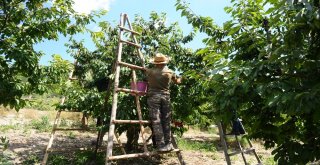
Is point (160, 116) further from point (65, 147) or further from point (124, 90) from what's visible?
point (65, 147)

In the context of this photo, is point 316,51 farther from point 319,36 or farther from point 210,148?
point 210,148

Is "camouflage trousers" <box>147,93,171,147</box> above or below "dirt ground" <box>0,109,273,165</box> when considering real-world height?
above

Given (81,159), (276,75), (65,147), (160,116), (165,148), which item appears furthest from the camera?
(65,147)

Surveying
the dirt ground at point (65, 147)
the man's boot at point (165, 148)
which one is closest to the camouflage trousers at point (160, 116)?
the man's boot at point (165, 148)

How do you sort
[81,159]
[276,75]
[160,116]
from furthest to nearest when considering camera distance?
[81,159] < [160,116] < [276,75]

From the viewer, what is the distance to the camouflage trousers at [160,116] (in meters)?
5.95

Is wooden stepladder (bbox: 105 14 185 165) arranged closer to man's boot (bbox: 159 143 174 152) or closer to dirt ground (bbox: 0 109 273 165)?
man's boot (bbox: 159 143 174 152)

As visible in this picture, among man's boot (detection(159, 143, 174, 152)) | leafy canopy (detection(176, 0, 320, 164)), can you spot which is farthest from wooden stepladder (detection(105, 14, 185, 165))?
leafy canopy (detection(176, 0, 320, 164))

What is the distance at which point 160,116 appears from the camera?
6.30 m

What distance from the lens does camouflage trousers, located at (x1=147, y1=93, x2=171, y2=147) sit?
19.5ft

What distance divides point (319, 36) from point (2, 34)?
5.68m

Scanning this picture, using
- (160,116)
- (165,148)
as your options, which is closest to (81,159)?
(160,116)

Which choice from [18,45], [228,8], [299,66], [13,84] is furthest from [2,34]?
[299,66]

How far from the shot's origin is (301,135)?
441cm
